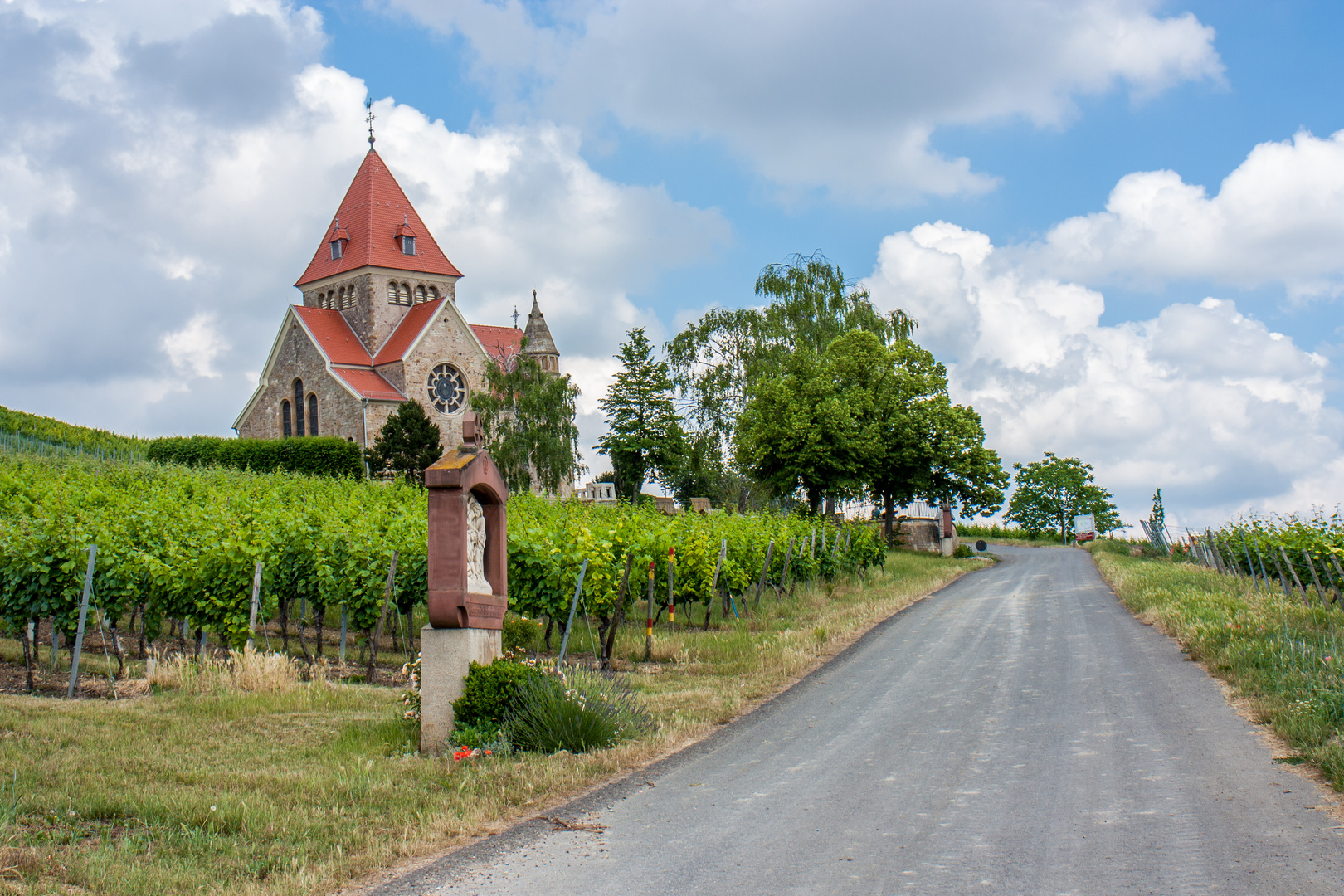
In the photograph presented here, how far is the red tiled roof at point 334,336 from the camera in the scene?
5297 cm

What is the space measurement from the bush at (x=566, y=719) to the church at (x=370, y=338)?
41.6 metres

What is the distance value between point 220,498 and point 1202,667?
17739 mm

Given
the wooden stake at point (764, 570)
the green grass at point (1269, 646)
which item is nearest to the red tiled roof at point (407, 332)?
the wooden stake at point (764, 570)

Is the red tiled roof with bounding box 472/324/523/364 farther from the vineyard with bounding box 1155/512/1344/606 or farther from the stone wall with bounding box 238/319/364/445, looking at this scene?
the vineyard with bounding box 1155/512/1344/606

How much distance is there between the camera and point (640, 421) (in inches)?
2098

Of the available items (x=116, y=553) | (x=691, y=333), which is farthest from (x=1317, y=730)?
(x=691, y=333)

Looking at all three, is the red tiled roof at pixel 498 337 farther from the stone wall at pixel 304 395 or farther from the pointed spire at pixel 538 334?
the stone wall at pixel 304 395

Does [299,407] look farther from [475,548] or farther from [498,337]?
[475,548]

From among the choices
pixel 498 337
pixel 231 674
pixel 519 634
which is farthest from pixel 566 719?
pixel 498 337

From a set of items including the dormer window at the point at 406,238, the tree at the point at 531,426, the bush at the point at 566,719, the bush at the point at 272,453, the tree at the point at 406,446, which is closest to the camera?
the bush at the point at 566,719

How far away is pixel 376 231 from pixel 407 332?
6.97m

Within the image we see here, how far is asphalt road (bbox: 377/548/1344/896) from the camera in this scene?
5570 mm

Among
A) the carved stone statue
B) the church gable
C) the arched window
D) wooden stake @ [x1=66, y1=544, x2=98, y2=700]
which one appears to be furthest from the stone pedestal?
the arched window

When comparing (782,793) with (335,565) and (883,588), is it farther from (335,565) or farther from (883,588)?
(883,588)
